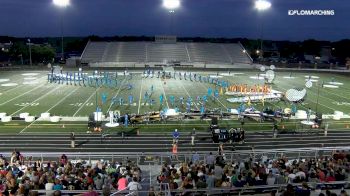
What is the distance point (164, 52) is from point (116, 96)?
45830 millimetres

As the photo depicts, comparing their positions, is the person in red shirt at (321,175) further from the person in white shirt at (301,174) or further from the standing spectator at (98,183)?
the standing spectator at (98,183)

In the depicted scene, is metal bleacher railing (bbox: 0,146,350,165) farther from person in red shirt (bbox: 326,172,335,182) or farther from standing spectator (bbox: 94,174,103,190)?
standing spectator (bbox: 94,174,103,190)

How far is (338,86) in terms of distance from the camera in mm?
47562

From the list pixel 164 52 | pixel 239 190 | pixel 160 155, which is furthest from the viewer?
pixel 164 52

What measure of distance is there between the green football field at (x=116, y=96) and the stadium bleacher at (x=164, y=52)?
23.9 m

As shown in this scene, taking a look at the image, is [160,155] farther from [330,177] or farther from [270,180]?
[330,177]

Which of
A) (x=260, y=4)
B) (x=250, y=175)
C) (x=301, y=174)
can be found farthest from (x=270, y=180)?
(x=260, y=4)

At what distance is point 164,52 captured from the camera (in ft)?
269

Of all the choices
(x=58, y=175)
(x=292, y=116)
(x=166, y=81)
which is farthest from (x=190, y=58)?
(x=58, y=175)

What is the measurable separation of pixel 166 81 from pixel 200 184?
40.0m

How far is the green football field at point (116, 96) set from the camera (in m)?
30.9

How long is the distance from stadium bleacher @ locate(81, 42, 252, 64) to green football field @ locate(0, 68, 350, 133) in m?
23.9

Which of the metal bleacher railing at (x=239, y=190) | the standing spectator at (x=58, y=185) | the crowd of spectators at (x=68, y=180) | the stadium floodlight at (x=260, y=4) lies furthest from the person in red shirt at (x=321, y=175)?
the stadium floodlight at (x=260, y=4)

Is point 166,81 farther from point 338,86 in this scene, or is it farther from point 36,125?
point 36,125
